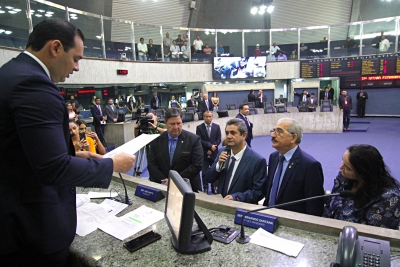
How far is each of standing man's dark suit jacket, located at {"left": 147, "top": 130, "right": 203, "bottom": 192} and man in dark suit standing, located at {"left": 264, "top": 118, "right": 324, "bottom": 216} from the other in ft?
2.89

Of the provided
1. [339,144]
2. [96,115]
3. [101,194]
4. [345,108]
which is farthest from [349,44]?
[101,194]

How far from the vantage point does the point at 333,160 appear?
5.80 meters

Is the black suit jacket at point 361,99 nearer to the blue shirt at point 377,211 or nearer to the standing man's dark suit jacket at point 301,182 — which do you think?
the standing man's dark suit jacket at point 301,182

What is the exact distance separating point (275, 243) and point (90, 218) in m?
1.00

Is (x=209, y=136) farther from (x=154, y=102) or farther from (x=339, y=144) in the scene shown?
(x=154, y=102)

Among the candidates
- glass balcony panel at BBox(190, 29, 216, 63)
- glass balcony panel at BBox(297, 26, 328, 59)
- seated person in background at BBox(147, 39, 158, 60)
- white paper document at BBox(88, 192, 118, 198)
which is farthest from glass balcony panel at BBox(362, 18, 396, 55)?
white paper document at BBox(88, 192, 118, 198)

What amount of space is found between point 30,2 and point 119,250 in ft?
26.1

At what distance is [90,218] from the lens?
4.86 ft

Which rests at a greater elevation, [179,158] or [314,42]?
[314,42]

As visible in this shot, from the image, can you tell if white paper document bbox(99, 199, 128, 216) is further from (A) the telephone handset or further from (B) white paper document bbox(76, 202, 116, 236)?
(A) the telephone handset

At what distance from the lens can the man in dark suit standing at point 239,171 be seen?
2154mm

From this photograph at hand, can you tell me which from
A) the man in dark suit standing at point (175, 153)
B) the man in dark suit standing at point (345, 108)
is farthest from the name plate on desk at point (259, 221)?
the man in dark suit standing at point (345, 108)

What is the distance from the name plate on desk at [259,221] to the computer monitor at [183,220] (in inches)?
10.1

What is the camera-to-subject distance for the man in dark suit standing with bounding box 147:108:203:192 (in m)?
2.79
